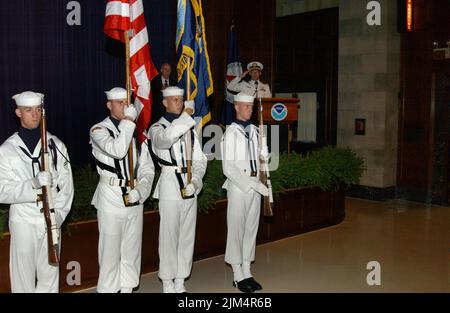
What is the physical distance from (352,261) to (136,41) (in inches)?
151

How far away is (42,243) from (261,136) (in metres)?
2.51

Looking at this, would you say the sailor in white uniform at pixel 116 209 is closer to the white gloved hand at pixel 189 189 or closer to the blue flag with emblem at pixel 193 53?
the white gloved hand at pixel 189 189

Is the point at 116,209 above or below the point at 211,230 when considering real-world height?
above

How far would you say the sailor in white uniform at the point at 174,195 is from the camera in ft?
16.6

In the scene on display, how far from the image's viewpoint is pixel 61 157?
418cm

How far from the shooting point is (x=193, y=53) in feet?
19.5

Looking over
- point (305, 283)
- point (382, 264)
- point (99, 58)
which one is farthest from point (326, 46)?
point (305, 283)

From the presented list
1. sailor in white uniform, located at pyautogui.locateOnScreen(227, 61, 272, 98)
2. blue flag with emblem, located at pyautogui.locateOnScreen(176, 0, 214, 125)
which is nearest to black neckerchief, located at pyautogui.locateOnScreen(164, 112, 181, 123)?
blue flag with emblem, located at pyautogui.locateOnScreen(176, 0, 214, 125)

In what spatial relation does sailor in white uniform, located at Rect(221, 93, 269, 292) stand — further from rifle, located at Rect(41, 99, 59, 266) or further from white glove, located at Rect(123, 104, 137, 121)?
rifle, located at Rect(41, 99, 59, 266)

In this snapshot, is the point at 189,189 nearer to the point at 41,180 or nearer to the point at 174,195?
the point at 174,195

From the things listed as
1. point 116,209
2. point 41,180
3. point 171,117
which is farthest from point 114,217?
point 171,117

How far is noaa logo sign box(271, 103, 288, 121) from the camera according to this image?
28.3 ft

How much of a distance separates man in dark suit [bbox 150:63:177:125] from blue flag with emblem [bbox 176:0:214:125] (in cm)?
248

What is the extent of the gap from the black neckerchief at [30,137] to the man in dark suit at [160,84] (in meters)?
4.53
